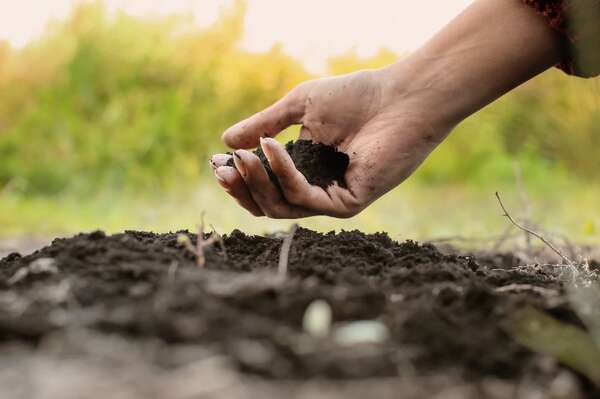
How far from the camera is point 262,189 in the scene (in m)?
2.37

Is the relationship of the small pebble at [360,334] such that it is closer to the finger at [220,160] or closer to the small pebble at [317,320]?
the small pebble at [317,320]

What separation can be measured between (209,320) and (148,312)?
3.6 inches

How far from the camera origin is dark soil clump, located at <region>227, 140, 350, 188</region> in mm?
2451

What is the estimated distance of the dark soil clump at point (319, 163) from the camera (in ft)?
8.04

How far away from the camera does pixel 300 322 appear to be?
3.63 feet

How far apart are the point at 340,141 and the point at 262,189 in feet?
1.57

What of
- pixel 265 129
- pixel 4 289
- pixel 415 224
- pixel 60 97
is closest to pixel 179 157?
pixel 60 97

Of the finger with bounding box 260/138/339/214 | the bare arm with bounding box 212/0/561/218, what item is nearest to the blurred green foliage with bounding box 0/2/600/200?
the bare arm with bounding box 212/0/561/218

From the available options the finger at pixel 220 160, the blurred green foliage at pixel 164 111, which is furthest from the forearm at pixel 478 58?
the blurred green foliage at pixel 164 111

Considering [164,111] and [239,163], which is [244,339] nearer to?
[239,163]

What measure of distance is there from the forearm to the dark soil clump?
330 millimetres

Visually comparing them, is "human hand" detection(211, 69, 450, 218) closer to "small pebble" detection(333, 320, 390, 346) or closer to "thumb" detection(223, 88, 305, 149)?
"thumb" detection(223, 88, 305, 149)

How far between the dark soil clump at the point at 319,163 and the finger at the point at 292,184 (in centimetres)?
7

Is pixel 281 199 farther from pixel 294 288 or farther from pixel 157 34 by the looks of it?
pixel 157 34
